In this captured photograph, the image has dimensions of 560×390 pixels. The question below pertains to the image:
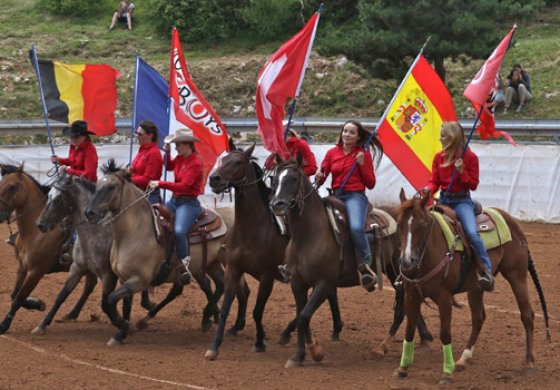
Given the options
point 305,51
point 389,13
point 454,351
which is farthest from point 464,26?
point 454,351

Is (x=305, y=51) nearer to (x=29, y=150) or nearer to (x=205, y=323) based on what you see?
(x=205, y=323)

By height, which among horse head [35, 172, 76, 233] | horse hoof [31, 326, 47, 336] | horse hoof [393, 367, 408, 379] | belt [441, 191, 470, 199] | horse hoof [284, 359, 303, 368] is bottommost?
horse hoof [31, 326, 47, 336]

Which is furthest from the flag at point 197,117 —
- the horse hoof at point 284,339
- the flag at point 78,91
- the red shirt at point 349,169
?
the horse hoof at point 284,339

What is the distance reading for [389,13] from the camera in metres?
28.3

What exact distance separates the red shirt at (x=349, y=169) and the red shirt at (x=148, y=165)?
223 centimetres

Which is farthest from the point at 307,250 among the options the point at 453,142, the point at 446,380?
the point at 446,380

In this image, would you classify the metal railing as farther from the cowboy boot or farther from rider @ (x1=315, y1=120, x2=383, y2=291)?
the cowboy boot

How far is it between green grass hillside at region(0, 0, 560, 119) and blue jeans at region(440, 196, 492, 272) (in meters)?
17.4

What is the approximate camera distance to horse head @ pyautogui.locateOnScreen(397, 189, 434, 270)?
10055 mm

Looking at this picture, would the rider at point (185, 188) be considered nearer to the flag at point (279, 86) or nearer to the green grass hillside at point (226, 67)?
the flag at point (279, 86)

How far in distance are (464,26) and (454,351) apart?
56.0ft

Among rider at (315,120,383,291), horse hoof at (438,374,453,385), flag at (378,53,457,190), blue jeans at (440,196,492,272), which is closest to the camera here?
horse hoof at (438,374,453,385)

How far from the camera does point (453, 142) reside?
36.9ft

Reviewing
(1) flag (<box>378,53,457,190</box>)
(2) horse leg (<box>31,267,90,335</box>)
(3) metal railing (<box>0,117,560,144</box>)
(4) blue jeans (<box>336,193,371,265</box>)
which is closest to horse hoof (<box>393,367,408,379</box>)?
(4) blue jeans (<box>336,193,371,265</box>)
